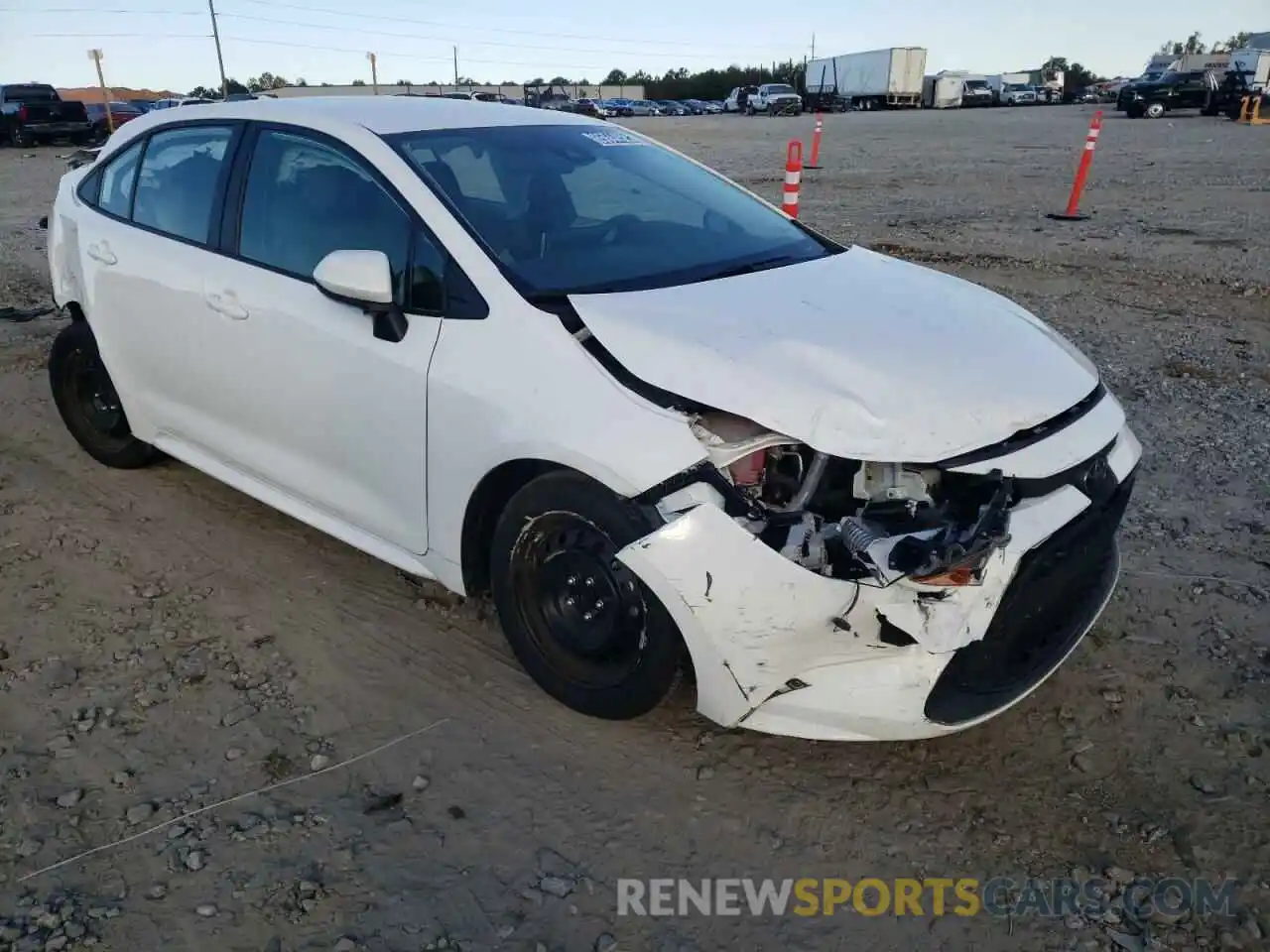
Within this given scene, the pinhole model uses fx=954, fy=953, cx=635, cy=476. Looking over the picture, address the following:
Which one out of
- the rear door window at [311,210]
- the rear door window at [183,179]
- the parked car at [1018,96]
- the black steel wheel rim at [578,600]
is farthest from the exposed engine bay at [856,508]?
the parked car at [1018,96]

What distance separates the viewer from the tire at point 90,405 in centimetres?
455

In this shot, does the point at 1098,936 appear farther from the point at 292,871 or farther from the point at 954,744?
the point at 292,871

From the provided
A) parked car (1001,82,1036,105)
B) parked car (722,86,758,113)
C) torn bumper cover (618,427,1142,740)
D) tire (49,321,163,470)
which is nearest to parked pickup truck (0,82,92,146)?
tire (49,321,163,470)

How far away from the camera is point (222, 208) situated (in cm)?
365

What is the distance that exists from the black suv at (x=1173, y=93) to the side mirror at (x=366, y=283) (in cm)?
4001

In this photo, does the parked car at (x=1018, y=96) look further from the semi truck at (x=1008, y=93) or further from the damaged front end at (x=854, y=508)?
the damaged front end at (x=854, y=508)

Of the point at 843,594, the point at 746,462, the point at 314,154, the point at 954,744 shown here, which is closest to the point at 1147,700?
the point at 954,744

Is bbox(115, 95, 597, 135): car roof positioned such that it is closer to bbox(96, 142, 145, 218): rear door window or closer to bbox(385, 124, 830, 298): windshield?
bbox(385, 124, 830, 298): windshield

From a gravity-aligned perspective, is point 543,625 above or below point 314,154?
below

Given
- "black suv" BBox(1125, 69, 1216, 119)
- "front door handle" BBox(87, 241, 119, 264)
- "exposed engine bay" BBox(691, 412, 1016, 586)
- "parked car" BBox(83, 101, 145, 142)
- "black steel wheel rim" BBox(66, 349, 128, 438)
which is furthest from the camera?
"black suv" BBox(1125, 69, 1216, 119)

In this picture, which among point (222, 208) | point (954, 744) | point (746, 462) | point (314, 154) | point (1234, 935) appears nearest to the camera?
point (1234, 935)

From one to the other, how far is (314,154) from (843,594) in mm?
2433

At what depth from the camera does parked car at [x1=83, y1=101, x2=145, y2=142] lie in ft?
98.8

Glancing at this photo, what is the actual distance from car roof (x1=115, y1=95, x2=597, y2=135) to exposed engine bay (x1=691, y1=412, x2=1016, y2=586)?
1726mm
